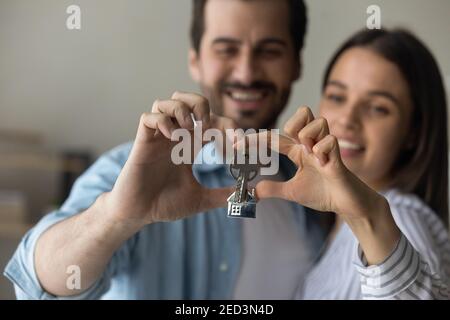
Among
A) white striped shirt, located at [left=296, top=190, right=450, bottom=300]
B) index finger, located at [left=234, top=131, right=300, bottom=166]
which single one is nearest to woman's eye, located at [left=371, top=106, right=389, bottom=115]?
white striped shirt, located at [left=296, top=190, right=450, bottom=300]

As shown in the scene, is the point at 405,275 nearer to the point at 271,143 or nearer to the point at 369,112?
the point at 271,143

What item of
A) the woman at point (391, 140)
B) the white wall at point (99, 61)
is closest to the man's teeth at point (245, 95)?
the woman at point (391, 140)

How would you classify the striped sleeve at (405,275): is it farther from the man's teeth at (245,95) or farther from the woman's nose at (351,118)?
the man's teeth at (245,95)

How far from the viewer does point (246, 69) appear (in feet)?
2.99

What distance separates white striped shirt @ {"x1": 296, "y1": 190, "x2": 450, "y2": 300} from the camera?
557 mm

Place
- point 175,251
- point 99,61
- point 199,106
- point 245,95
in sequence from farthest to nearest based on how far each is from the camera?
point 99,61 → point 245,95 → point 175,251 → point 199,106

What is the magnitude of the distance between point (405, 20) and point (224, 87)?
50cm

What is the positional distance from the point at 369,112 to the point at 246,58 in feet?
0.71

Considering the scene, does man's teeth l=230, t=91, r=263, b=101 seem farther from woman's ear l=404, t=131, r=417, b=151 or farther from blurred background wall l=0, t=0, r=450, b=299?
blurred background wall l=0, t=0, r=450, b=299

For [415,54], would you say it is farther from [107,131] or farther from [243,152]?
[107,131]

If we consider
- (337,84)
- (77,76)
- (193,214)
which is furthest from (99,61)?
(193,214)

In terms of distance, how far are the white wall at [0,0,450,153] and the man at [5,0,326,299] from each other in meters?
0.42
